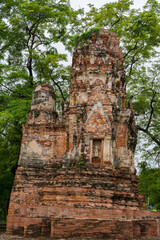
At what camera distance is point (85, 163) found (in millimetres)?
8820

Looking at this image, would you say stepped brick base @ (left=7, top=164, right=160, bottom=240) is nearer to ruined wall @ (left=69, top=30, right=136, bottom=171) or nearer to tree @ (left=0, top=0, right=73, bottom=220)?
ruined wall @ (left=69, top=30, right=136, bottom=171)

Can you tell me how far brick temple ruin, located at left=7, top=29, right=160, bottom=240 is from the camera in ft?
24.9

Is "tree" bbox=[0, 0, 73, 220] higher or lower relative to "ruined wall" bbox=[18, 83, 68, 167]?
higher

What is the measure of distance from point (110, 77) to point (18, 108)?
5062 millimetres

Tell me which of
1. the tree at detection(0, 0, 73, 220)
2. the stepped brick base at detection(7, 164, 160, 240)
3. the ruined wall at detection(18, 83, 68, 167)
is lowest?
the stepped brick base at detection(7, 164, 160, 240)

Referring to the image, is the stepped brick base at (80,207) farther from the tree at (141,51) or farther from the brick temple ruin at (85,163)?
the tree at (141,51)

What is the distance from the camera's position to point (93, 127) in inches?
361

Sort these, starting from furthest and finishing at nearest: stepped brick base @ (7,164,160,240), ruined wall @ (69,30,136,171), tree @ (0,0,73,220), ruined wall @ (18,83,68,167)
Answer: tree @ (0,0,73,220) → ruined wall @ (18,83,68,167) → ruined wall @ (69,30,136,171) → stepped brick base @ (7,164,160,240)

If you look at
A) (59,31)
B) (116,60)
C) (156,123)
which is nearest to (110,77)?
(116,60)

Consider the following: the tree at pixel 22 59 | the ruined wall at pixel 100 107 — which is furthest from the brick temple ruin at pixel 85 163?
the tree at pixel 22 59

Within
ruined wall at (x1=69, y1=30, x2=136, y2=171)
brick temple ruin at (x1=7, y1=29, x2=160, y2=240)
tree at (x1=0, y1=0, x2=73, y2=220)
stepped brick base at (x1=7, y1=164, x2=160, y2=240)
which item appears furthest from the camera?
tree at (x1=0, y1=0, x2=73, y2=220)

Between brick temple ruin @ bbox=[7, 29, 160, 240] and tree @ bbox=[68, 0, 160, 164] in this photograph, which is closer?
brick temple ruin @ bbox=[7, 29, 160, 240]

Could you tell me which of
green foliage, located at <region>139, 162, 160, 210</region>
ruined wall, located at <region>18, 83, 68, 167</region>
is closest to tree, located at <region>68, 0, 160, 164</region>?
green foliage, located at <region>139, 162, 160, 210</region>

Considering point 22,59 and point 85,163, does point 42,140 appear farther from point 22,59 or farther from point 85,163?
point 22,59
